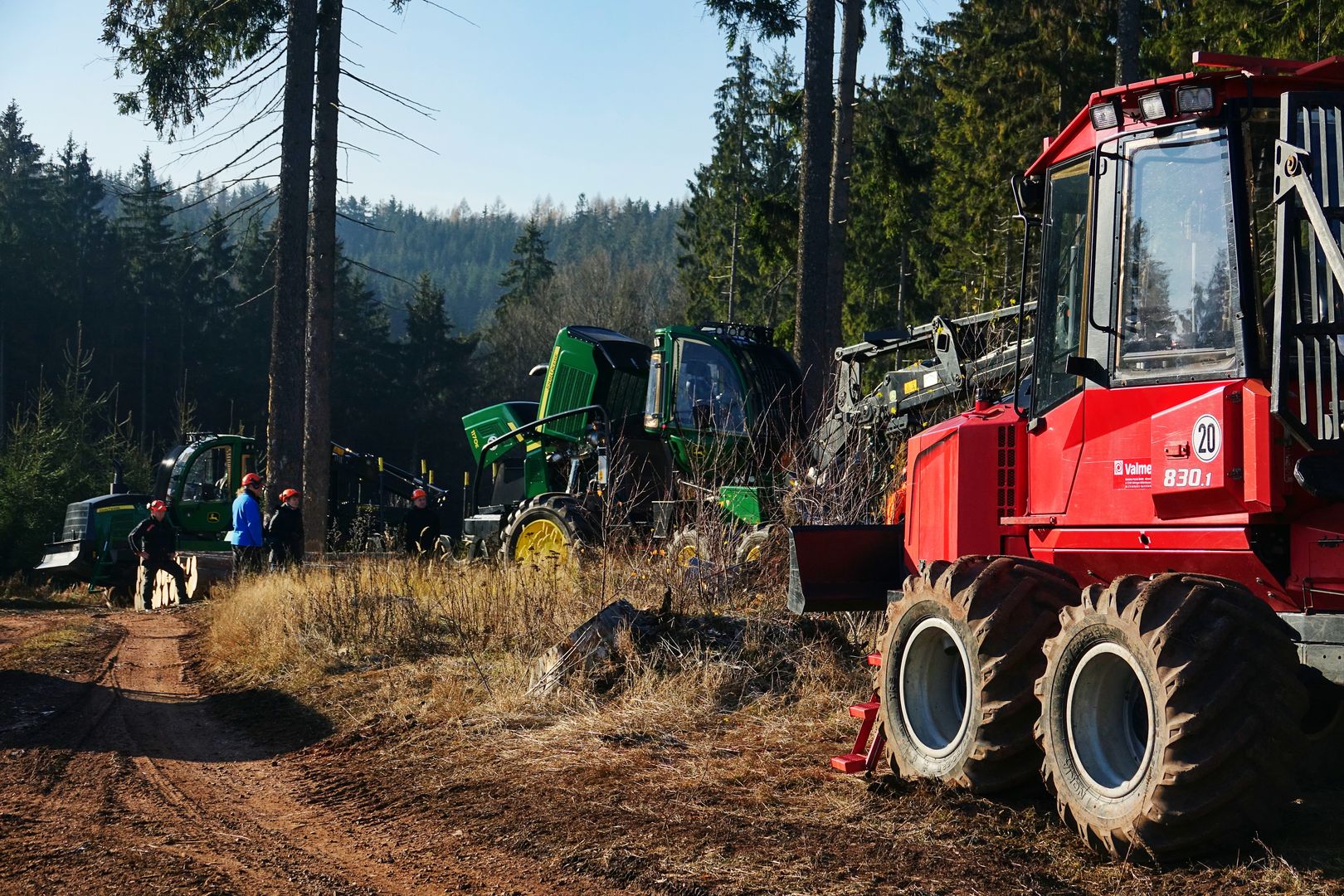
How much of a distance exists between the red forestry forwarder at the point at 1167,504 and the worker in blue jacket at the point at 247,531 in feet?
42.7

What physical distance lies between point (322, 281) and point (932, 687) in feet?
50.0

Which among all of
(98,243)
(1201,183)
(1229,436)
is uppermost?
(98,243)

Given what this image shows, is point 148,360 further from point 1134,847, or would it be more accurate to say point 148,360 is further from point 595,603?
point 1134,847

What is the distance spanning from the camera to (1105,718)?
18.2 feet

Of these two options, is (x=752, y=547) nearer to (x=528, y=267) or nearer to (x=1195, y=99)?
(x=1195, y=99)

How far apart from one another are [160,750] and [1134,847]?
6771 millimetres

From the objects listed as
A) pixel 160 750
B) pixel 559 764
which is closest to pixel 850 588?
pixel 559 764

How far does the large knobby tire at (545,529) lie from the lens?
14.6 meters

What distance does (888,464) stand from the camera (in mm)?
12180

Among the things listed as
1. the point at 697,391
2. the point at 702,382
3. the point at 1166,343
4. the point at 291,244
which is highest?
the point at 291,244

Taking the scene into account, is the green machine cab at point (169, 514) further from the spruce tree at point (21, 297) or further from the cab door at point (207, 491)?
the spruce tree at point (21, 297)

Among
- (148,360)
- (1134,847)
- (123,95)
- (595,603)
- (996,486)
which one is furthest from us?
(148,360)

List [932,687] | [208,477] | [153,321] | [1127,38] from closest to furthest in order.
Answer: [932,687] < [1127,38] < [208,477] < [153,321]

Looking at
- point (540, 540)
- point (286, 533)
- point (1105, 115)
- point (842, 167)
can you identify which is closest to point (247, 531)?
point (286, 533)
